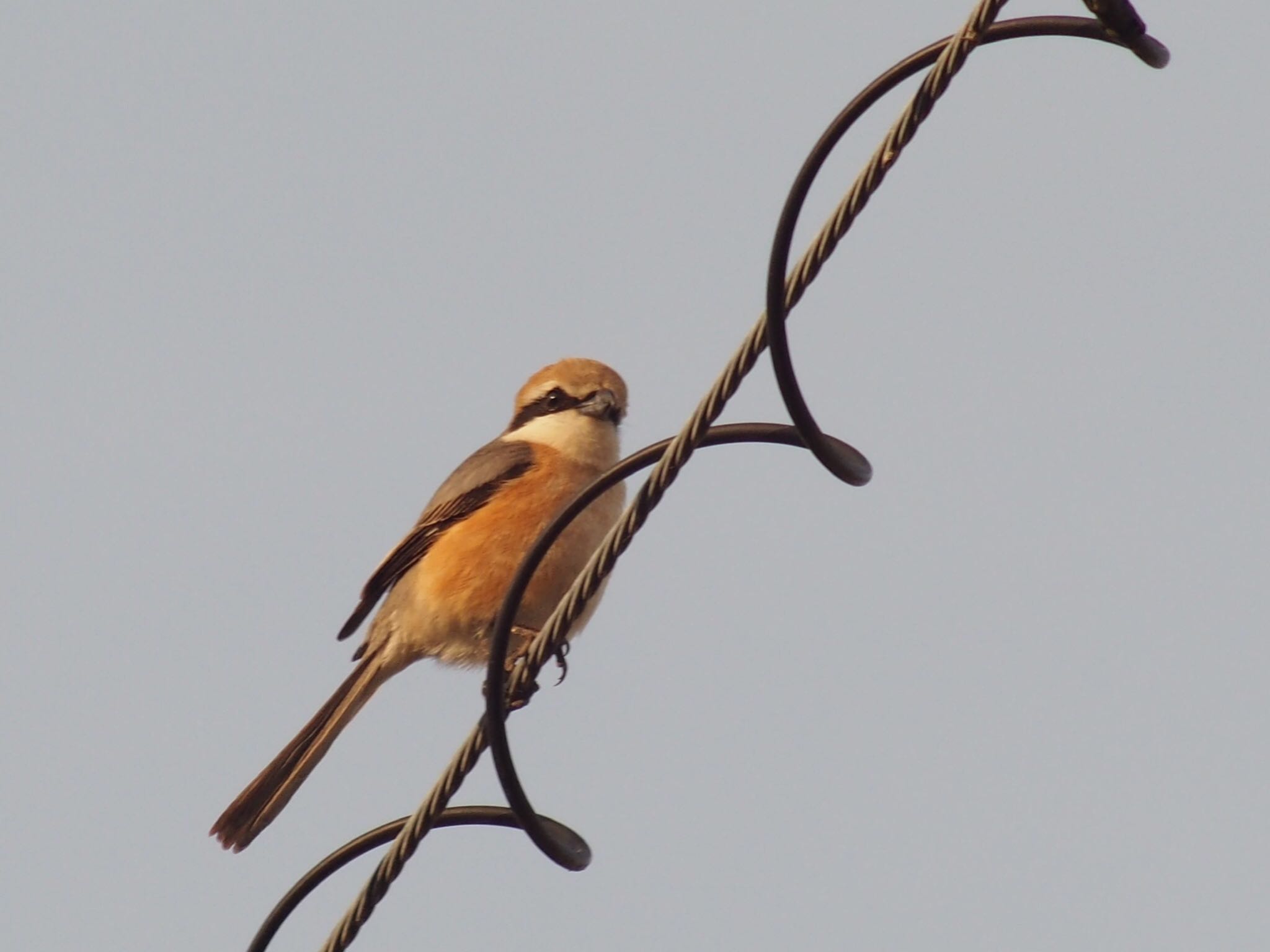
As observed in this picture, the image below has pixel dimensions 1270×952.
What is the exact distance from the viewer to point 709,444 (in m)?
3.35

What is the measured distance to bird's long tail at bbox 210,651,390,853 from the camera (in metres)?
5.77

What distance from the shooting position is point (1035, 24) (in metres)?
3.05

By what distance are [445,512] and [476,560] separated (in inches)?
18.0

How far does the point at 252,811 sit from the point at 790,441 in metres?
3.11

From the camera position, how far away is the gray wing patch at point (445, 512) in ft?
21.3

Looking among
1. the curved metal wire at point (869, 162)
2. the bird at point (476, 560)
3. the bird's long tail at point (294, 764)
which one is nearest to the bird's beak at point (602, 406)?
the bird at point (476, 560)

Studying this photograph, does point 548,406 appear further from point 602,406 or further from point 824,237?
point 824,237

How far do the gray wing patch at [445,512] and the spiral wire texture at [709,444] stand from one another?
9.14 feet

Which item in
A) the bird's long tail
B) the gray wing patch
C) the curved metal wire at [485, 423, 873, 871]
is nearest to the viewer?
the curved metal wire at [485, 423, 873, 871]

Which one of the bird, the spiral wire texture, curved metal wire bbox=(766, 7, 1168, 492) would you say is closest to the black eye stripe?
the bird

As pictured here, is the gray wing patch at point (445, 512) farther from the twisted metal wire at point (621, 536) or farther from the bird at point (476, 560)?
the twisted metal wire at point (621, 536)

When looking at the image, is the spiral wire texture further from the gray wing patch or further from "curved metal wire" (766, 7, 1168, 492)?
the gray wing patch

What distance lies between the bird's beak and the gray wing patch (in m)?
0.28

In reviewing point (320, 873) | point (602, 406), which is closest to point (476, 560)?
point (602, 406)
